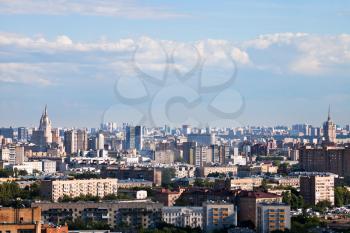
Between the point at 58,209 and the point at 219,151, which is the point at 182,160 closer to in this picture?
the point at 219,151

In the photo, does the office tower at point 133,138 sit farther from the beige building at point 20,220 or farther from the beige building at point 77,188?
the beige building at point 20,220

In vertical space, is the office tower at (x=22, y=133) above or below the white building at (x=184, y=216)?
above

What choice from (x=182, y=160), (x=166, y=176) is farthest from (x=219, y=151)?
(x=166, y=176)

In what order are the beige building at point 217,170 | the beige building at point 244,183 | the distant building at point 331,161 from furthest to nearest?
the beige building at point 217,170
the distant building at point 331,161
the beige building at point 244,183

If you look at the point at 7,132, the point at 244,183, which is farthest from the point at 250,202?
the point at 7,132

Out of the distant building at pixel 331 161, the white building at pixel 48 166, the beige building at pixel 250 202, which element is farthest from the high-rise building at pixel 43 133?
the beige building at pixel 250 202

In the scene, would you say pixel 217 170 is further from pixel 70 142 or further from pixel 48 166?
pixel 70 142
